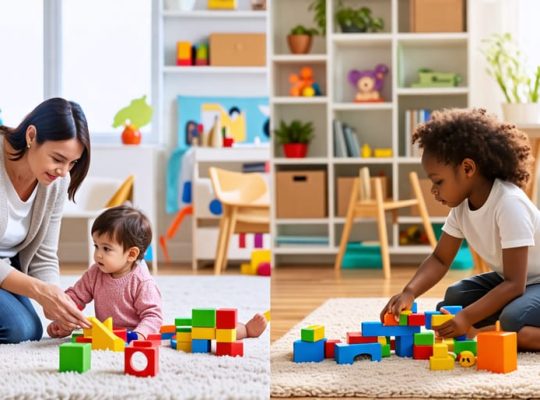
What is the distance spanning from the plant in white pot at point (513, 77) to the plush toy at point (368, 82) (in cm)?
42

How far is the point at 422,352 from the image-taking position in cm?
139

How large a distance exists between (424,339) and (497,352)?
15 centimetres

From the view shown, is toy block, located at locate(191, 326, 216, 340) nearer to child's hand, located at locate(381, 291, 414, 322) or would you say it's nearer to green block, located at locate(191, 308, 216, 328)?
green block, located at locate(191, 308, 216, 328)

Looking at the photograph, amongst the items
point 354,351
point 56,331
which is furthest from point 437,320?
point 56,331

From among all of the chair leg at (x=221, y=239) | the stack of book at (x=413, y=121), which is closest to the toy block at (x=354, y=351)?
the chair leg at (x=221, y=239)

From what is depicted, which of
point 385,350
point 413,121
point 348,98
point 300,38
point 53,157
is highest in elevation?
point 300,38

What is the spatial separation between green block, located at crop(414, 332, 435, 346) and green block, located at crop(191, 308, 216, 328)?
12.4 inches

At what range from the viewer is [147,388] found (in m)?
1.07

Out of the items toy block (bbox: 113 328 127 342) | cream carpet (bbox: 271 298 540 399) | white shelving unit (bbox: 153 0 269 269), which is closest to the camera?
cream carpet (bbox: 271 298 540 399)

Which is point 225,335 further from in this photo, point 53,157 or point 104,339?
point 53,157

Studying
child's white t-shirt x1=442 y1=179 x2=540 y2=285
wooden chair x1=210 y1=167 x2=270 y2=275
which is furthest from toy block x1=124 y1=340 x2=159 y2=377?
wooden chair x1=210 y1=167 x2=270 y2=275

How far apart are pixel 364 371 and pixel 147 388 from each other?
0.35m

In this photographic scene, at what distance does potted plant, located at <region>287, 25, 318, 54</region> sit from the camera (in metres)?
3.62

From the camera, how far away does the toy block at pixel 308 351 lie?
4.50ft
